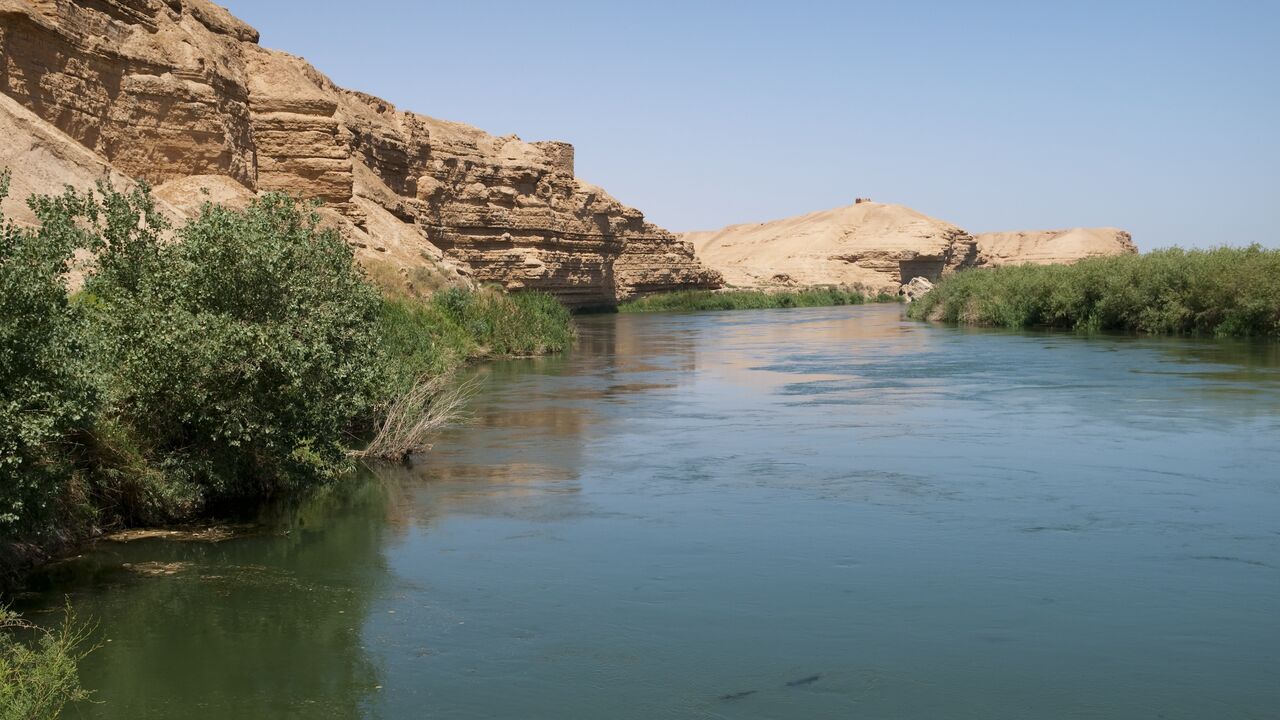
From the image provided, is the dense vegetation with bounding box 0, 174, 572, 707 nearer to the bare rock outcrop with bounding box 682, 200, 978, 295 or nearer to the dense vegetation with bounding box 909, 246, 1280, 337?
the dense vegetation with bounding box 909, 246, 1280, 337

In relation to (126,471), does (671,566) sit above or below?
below

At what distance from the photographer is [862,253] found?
343 ft

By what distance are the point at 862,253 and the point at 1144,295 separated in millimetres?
68668

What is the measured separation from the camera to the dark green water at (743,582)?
7.67 meters

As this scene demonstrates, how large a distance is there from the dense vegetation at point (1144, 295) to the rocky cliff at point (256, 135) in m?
20.6

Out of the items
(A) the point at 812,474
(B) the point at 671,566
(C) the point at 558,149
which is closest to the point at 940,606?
(B) the point at 671,566

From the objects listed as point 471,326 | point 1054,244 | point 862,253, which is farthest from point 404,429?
point 1054,244

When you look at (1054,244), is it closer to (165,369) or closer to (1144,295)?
(1144,295)

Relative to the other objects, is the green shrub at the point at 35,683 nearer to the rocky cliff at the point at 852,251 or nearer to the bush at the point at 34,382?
the bush at the point at 34,382

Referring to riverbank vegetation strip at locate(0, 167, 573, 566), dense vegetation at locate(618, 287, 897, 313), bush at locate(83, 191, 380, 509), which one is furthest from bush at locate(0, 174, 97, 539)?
dense vegetation at locate(618, 287, 897, 313)

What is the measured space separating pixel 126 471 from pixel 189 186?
61.8 feet

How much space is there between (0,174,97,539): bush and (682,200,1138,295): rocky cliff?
8316cm

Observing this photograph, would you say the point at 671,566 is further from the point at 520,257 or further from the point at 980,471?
the point at 520,257

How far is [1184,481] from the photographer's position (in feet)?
44.8
